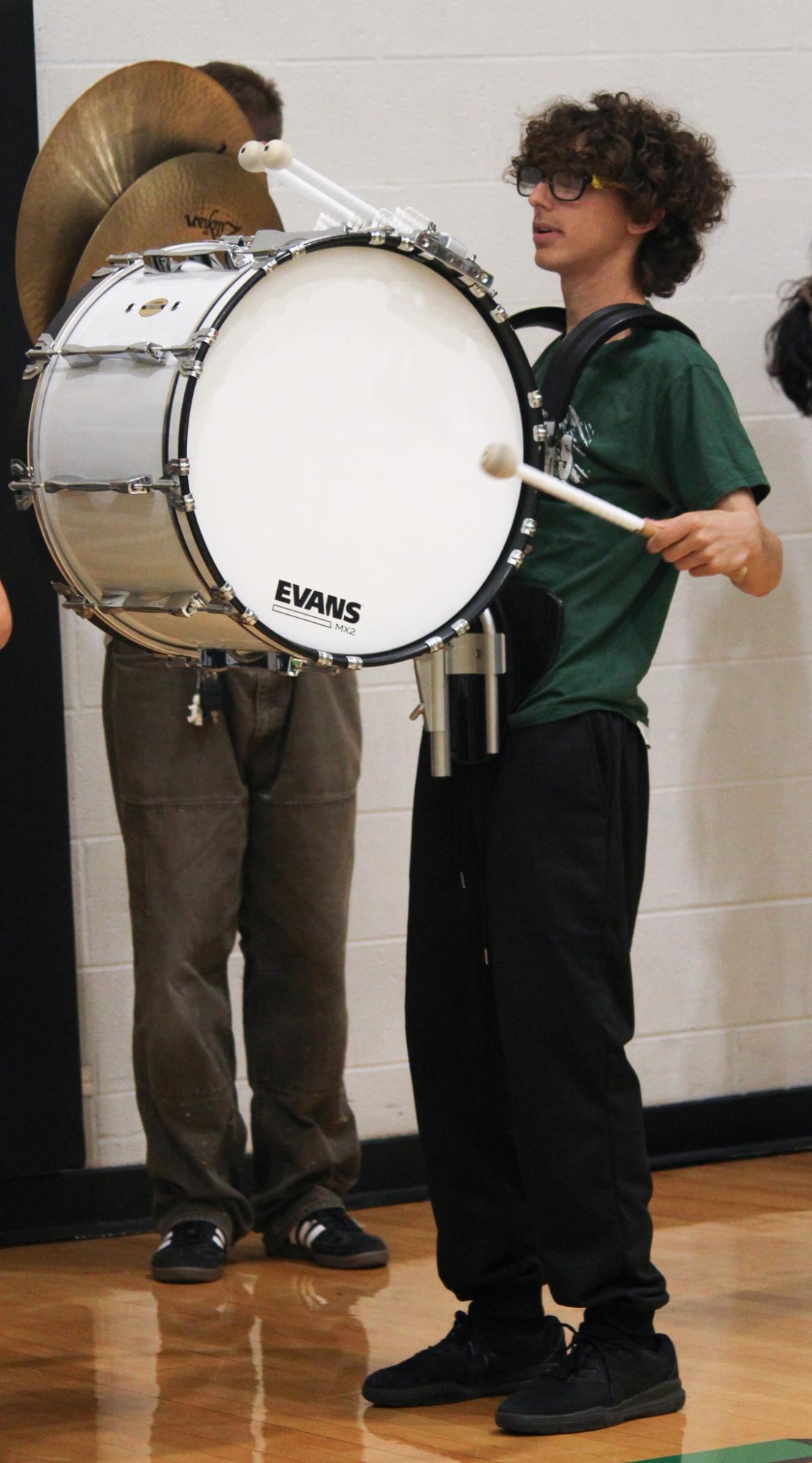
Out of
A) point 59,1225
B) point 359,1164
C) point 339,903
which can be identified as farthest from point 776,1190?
point 59,1225

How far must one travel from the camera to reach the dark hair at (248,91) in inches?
115

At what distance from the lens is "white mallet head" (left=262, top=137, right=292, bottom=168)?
2.09m

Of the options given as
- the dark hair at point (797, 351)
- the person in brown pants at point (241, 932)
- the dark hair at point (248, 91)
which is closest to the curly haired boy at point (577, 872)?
the person in brown pants at point (241, 932)

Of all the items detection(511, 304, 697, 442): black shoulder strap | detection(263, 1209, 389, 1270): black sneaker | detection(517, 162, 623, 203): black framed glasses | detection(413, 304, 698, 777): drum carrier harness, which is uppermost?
detection(517, 162, 623, 203): black framed glasses

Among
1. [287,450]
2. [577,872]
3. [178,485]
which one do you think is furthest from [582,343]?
[577,872]

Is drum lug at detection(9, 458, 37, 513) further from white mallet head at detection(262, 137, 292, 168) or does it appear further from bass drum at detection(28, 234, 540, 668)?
white mallet head at detection(262, 137, 292, 168)

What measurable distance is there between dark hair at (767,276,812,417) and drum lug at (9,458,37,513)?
5.42 ft

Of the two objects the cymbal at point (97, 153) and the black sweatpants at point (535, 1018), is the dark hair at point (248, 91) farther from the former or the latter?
the black sweatpants at point (535, 1018)

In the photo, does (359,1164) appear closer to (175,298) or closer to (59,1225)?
(59,1225)

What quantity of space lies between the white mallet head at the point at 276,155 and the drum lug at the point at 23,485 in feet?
1.38

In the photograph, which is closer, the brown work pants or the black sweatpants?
the black sweatpants

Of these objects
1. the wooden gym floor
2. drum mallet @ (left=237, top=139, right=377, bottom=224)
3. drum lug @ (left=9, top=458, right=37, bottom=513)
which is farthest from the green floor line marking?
drum mallet @ (left=237, top=139, right=377, bottom=224)

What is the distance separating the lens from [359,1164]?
3.06 metres

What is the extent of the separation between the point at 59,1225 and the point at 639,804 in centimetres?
142
